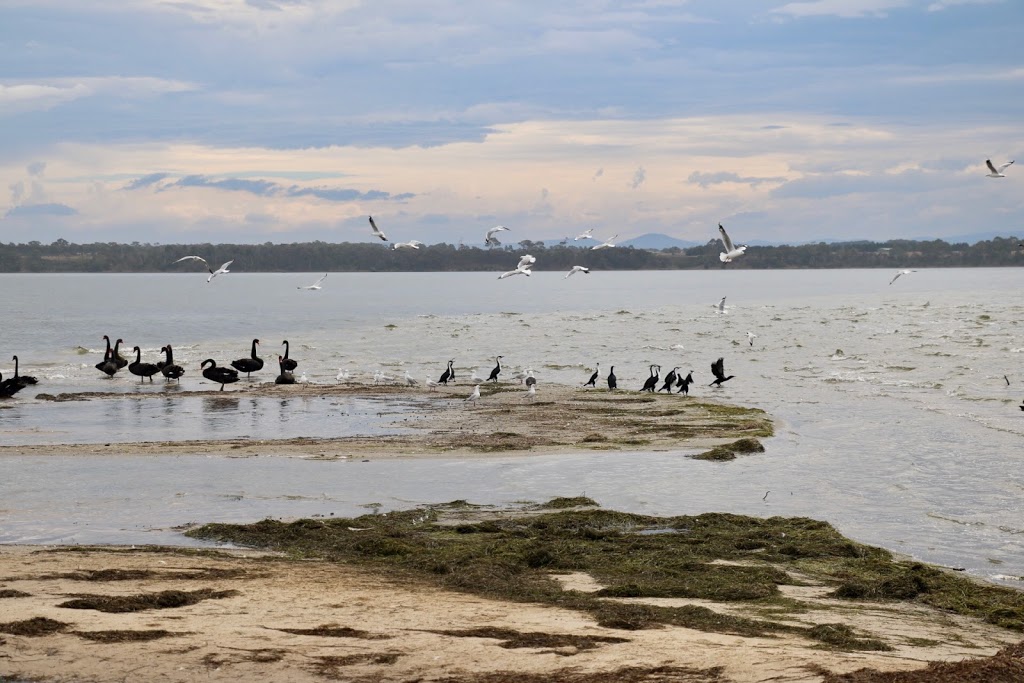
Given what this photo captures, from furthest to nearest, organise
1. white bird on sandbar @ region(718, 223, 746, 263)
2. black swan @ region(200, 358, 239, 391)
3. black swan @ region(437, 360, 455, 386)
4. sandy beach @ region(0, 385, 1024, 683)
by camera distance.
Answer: black swan @ region(437, 360, 455, 386) → black swan @ region(200, 358, 239, 391) → white bird on sandbar @ region(718, 223, 746, 263) → sandy beach @ region(0, 385, 1024, 683)

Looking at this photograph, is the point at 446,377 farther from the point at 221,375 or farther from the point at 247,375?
the point at 247,375

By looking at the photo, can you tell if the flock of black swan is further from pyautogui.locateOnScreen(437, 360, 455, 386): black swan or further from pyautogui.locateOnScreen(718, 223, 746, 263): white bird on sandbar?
pyautogui.locateOnScreen(718, 223, 746, 263): white bird on sandbar

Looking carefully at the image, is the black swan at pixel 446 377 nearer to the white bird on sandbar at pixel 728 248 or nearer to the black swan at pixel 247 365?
the black swan at pixel 247 365

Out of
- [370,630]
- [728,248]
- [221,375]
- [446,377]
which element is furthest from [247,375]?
[370,630]

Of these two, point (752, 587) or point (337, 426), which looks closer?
point (752, 587)

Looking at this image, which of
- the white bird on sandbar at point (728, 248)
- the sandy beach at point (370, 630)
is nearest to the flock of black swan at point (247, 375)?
the white bird on sandbar at point (728, 248)

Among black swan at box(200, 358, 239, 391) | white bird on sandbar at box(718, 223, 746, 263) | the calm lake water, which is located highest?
white bird on sandbar at box(718, 223, 746, 263)

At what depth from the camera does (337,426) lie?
21.7m

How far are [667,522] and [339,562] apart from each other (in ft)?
12.7

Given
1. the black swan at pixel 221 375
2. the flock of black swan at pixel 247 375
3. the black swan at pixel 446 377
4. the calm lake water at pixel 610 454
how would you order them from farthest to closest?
the black swan at pixel 446 377, the black swan at pixel 221 375, the flock of black swan at pixel 247 375, the calm lake water at pixel 610 454

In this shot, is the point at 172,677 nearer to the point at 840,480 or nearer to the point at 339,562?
the point at 339,562

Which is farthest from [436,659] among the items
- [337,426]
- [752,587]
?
[337,426]

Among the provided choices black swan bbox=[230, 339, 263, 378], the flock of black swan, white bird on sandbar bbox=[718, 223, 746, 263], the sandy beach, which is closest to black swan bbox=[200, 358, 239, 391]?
the flock of black swan

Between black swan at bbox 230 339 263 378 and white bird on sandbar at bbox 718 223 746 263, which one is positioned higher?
white bird on sandbar at bbox 718 223 746 263
